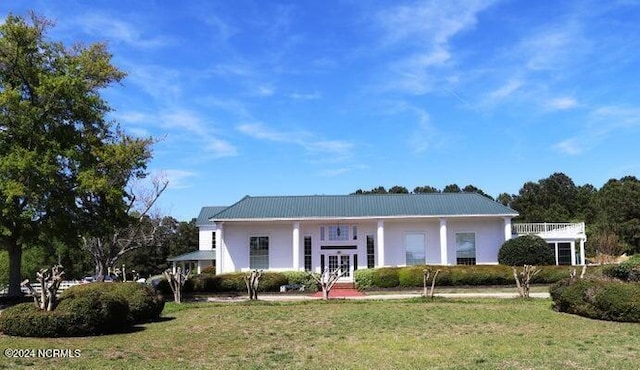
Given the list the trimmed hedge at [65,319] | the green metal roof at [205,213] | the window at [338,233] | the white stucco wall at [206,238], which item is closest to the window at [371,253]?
the window at [338,233]

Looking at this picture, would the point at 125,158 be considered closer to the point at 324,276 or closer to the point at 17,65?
the point at 17,65

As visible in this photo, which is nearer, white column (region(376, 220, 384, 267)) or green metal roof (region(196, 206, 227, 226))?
white column (region(376, 220, 384, 267))

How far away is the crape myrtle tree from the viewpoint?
23031mm

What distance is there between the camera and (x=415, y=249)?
38.2 metres

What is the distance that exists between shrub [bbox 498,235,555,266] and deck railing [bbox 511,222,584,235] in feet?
14.3

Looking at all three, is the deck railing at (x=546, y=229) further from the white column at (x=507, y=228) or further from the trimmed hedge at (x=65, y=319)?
the trimmed hedge at (x=65, y=319)

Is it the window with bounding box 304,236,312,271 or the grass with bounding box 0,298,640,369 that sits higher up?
the window with bounding box 304,236,312,271

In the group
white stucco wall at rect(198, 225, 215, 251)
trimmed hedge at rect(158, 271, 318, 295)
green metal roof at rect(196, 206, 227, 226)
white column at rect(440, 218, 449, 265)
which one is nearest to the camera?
trimmed hedge at rect(158, 271, 318, 295)

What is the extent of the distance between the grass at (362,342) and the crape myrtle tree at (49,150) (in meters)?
9.15

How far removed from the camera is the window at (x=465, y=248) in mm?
37688

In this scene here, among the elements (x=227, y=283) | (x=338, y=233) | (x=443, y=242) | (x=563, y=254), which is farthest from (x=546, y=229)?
(x=227, y=283)

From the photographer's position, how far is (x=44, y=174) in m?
22.8

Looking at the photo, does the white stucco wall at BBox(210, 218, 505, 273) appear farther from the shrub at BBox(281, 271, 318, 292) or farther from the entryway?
the shrub at BBox(281, 271, 318, 292)

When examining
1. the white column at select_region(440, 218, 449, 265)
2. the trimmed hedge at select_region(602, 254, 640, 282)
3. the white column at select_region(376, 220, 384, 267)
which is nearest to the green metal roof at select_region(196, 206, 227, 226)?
the white column at select_region(376, 220, 384, 267)
